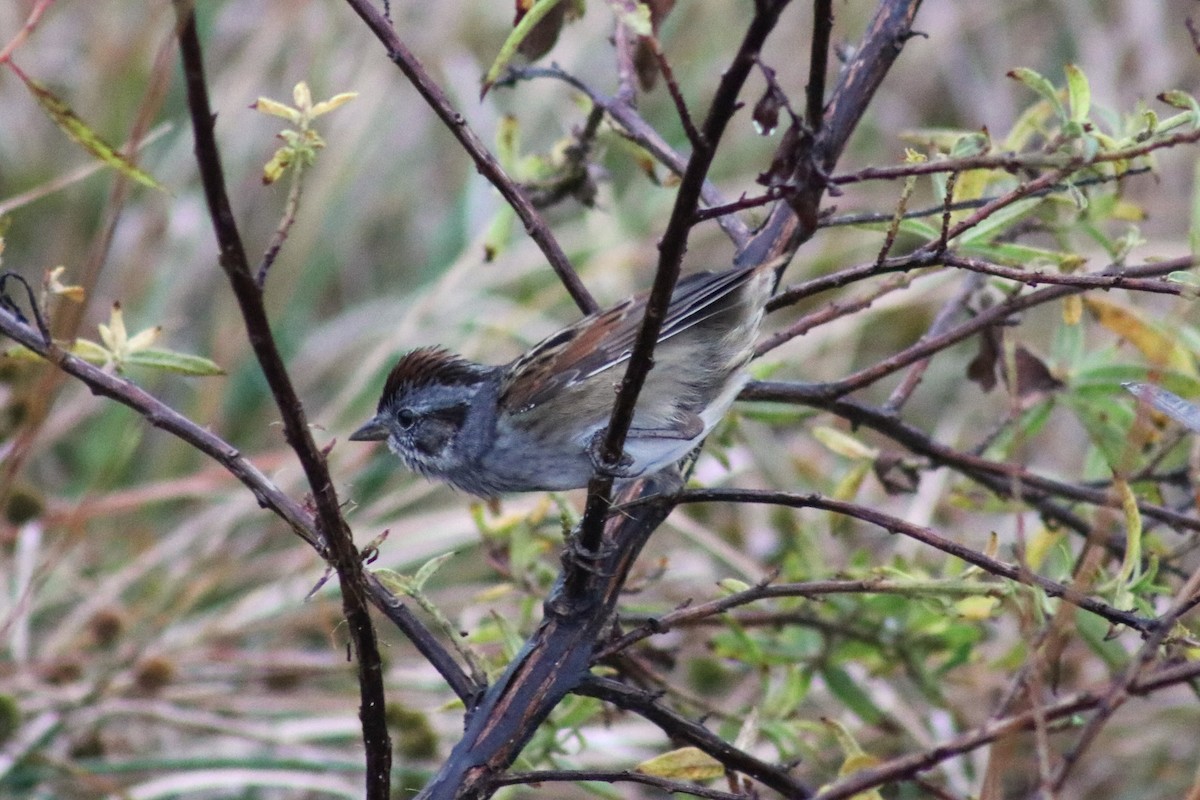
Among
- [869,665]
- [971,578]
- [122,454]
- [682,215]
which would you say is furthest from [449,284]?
[682,215]

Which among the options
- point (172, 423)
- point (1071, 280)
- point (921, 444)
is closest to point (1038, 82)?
point (1071, 280)

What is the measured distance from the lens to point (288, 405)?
1.67 m

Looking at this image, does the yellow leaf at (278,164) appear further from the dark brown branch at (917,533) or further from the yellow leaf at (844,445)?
the yellow leaf at (844,445)

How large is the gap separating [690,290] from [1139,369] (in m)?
1.09

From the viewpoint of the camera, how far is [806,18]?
7.02 meters

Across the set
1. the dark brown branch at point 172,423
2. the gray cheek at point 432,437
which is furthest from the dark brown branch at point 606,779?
the gray cheek at point 432,437

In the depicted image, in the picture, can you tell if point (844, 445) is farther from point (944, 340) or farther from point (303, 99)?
point (303, 99)

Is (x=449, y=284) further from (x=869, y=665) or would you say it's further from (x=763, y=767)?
(x=763, y=767)

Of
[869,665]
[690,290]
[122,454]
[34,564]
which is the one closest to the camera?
[690,290]

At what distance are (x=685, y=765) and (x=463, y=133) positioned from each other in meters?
1.10

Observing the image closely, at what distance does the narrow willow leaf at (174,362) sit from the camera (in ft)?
7.24

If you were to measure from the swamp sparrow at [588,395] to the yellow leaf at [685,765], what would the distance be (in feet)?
1.88

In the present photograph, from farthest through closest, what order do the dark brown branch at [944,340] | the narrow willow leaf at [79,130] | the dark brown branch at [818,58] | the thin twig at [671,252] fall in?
the dark brown branch at [944,340] → the narrow willow leaf at [79,130] → the dark brown branch at [818,58] → the thin twig at [671,252]

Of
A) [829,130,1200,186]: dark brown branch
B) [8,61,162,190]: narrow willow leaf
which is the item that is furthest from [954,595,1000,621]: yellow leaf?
[8,61,162,190]: narrow willow leaf
